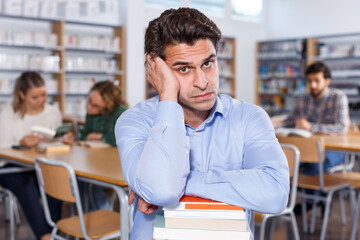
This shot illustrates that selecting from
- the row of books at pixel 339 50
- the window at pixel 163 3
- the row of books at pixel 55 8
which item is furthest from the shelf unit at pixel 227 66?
the row of books at pixel 55 8

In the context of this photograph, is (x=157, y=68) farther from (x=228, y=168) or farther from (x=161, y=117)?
(x=228, y=168)

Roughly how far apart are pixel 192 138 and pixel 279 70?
7835 mm

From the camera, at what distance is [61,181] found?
7.01ft

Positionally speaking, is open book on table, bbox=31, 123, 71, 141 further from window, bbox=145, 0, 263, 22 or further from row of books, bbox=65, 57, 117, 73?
window, bbox=145, 0, 263, 22

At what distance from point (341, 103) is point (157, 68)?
319 centimetres

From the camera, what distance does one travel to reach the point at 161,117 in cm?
117

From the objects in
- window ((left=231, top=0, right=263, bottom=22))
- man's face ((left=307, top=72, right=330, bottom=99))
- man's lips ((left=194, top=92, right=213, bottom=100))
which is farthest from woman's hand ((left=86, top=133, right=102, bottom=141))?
window ((left=231, top=0, right=263, bottom=22))

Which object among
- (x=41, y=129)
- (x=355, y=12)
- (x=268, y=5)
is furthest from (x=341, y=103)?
(x=268, y=5)

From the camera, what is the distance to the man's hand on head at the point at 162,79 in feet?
3.99

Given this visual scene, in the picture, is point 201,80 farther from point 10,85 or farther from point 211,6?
point 211,6


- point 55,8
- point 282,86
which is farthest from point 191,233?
point 282,86

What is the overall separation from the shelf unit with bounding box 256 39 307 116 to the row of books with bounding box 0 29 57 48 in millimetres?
4264

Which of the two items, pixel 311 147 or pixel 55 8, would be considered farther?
pixel 55 8

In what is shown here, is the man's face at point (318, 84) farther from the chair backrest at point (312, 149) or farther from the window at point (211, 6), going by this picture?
the window at point (211, 6)
